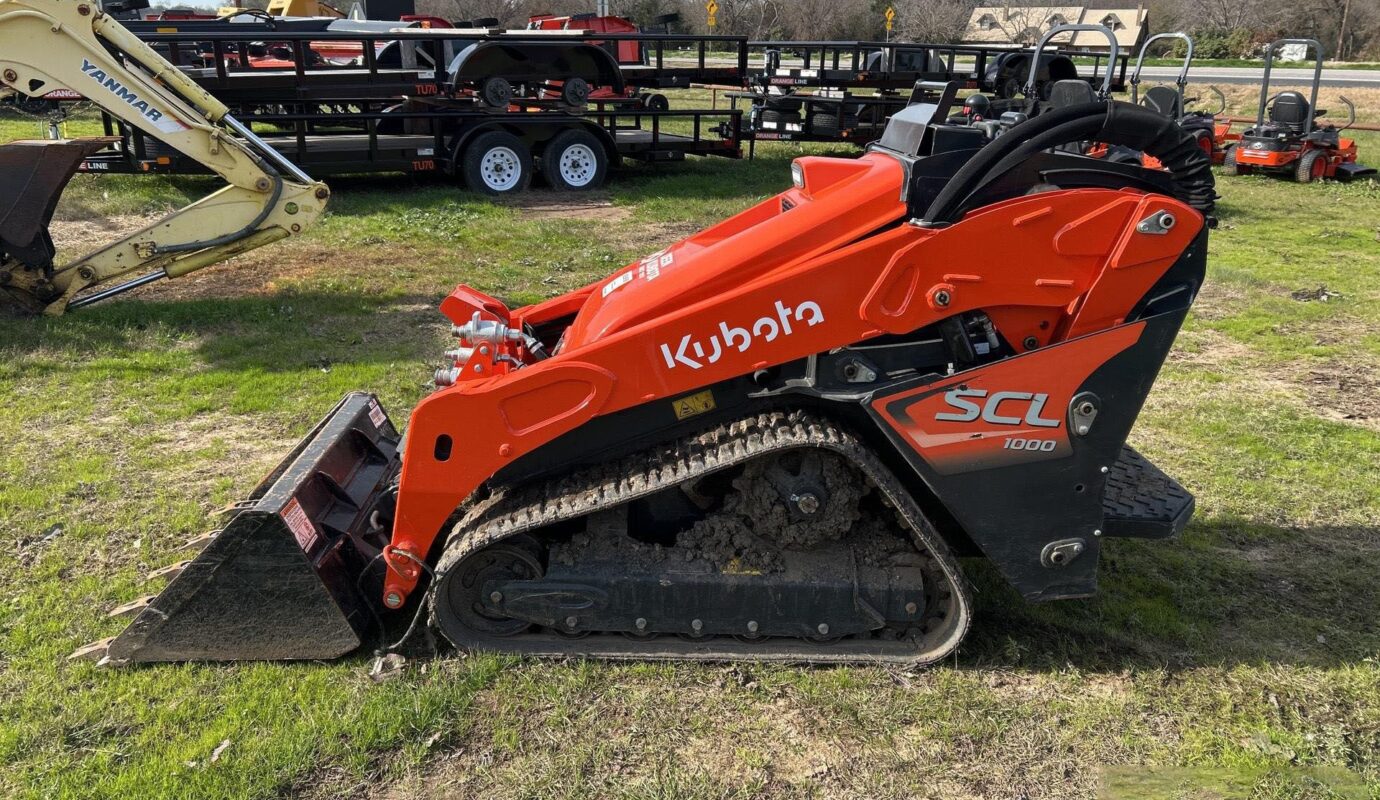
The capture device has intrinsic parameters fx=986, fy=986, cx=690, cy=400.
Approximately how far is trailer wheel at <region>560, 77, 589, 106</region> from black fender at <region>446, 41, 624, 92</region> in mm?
203

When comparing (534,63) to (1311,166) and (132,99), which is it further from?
(1311,166)

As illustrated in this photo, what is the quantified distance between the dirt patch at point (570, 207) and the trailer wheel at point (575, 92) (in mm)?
1330

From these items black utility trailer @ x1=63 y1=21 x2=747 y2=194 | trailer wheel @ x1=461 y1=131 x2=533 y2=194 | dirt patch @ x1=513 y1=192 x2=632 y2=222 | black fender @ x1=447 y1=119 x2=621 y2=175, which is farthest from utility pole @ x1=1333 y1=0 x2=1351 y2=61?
trailer wheel @ x1=461 y1=131 x2=533 y2=194

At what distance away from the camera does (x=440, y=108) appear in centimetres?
1376

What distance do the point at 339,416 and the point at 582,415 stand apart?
1.92m

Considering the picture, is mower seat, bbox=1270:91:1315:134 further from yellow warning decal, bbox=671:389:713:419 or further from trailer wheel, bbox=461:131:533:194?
yellow warning decal, bbox=671:389:713:419

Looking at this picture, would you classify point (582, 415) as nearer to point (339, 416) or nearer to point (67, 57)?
point (339, 416)

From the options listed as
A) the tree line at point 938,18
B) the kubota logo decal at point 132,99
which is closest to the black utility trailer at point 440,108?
the kubota logo decal at point 132,99

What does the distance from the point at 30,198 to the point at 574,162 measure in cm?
786

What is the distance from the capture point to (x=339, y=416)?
4.97 meters

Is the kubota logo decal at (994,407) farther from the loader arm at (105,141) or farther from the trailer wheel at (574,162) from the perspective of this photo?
the trailer wheel at (574,162)

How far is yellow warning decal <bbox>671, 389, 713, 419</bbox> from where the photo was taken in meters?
3.70

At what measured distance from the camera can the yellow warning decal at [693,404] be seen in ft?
12.1

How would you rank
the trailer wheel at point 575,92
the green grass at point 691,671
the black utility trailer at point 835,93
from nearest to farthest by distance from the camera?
1. the green grass at point 691,671
2. the trailer wheel at point 575,92
3. the black utility trailer at point 835,93
